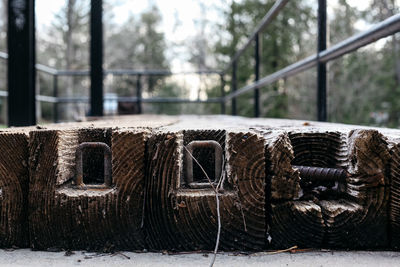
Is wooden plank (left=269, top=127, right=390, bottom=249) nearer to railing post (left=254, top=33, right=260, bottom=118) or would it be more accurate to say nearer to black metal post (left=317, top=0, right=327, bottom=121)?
black metal post (left=317, top=0, right=327, bottom=121)

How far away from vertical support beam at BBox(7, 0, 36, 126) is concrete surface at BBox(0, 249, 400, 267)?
1.05m

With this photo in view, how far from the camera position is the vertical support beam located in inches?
68.7

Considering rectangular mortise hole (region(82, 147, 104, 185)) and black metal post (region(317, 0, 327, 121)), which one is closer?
rectangular mortise hole (region(82, 147, 104, 185))

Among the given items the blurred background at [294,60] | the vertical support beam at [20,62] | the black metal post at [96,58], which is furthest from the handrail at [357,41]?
the blurred background at [294,60]

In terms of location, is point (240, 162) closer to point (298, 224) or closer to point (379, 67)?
point (298, 224)

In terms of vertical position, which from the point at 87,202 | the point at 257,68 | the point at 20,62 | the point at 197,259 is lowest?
the point at 197,259

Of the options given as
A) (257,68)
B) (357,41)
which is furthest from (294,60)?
(357,41)

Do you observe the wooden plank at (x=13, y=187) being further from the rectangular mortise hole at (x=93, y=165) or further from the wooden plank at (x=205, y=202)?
the wooden plank at (x=205, y=202)

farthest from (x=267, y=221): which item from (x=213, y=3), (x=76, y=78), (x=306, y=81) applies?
(x=76, y=78)

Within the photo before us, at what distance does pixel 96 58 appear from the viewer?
126 inches

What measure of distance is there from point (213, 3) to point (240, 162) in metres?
13.3

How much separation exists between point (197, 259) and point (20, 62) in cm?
140

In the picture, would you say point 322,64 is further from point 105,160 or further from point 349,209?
point 105,160

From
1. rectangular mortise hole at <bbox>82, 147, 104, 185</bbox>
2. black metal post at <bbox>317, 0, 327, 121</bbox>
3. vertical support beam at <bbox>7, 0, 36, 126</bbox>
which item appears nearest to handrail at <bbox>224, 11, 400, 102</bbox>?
black metal post at <bbox>317, 0, 327, 121</bbox>
